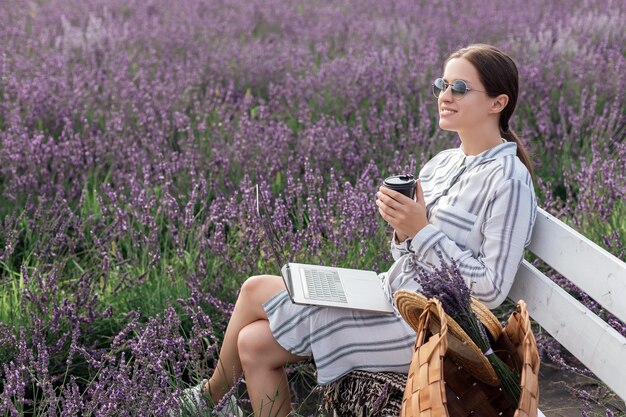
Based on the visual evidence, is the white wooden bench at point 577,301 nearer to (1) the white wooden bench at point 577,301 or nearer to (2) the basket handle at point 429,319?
(1) the white wooden bench at point 577,301

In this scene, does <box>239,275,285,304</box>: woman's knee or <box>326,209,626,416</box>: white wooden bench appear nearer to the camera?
<box>326,209,626,416</box>: white wooden bench

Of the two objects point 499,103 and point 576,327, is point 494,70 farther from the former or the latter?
point 576,327

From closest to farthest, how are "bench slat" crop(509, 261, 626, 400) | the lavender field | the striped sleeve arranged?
"bench slat" crop(509, 261, 626, 400), the striped sleeve, the lavender field

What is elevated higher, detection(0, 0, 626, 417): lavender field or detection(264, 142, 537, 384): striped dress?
detection(264, 142, 537, 384): striped dress

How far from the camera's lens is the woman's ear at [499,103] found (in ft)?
8.60

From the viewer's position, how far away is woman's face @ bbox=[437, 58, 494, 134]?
2.60m

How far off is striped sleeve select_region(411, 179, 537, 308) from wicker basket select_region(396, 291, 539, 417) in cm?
18

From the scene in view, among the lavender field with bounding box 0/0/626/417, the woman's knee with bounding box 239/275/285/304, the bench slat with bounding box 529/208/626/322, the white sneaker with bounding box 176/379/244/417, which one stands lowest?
the lavender field with bounding box 0/0/626/417

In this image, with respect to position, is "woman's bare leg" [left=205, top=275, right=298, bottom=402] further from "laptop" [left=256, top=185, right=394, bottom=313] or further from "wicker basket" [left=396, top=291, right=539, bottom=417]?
"wicker basket" [left=396, top=291, right=539, bottom=417]

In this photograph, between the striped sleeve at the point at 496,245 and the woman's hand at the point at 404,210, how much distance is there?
3 centimetres

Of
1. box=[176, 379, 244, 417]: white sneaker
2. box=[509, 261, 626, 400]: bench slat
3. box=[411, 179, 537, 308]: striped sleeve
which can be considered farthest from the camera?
box=[176, 379, 244, 417]: white sneaker

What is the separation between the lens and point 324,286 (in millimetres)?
2625

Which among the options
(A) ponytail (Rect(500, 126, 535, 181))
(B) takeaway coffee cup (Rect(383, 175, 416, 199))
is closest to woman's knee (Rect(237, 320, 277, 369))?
(B) takeaway coffee cup (Rect(383, 175, 416, 199))

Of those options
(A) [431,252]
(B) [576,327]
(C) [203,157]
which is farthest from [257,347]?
(C) [203,157]
